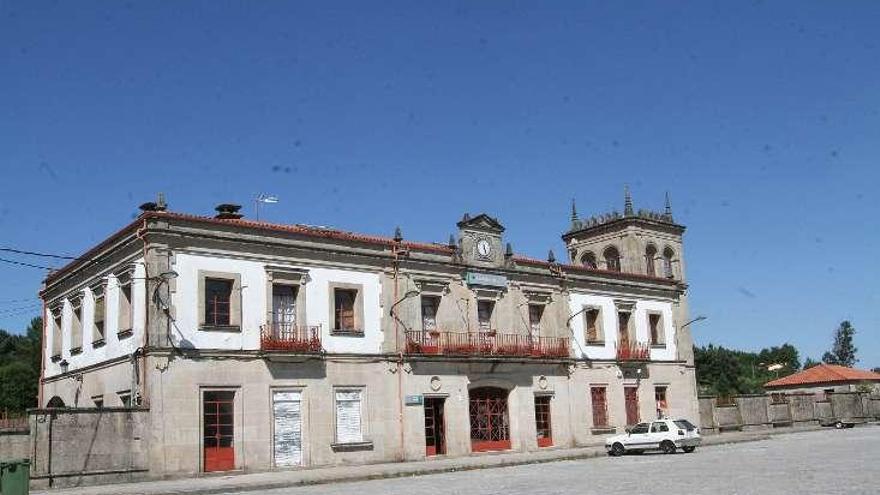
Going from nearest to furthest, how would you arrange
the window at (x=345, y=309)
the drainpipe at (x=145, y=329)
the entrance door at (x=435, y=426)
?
the drainpipe at (x=145, y=329)
the window at (x=345, y=309)
the entrance door at (x=435, y=426)

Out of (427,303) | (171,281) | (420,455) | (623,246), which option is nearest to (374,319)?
(427,303)

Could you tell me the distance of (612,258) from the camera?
52312 mm

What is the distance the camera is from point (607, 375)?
1596 inches

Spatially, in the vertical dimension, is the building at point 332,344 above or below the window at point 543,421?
above

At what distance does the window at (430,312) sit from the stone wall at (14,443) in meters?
14.6

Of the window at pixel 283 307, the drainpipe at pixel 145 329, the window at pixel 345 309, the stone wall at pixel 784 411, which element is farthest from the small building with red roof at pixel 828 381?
the drainpipe at pixel 145 329

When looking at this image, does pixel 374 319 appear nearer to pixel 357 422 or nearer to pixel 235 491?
pixel 357 422

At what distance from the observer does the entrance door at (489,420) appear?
35.1 meters

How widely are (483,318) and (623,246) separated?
17532 millimetres

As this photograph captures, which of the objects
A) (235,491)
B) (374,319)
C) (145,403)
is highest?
(374,319)

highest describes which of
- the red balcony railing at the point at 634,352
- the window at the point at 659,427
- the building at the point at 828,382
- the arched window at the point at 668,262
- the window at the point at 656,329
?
the arched window at the point at 668,262

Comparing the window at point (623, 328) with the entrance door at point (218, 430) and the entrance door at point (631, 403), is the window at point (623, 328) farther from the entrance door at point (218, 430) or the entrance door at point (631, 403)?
the entrance door at point (218, 430)

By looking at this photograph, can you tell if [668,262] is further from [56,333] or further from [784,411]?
[56,333]

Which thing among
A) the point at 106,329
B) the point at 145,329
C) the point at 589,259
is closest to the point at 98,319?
the point at 106,329
